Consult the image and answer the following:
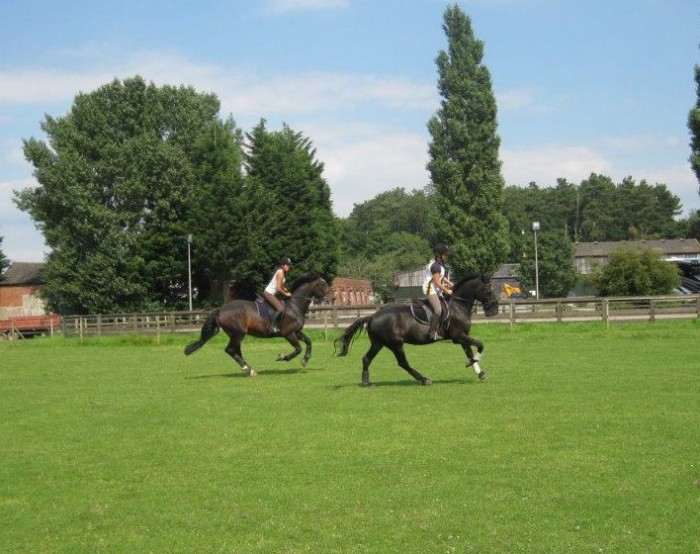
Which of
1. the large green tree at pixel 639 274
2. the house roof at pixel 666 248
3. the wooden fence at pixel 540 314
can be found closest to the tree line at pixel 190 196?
the large green tree at pixel 639 274

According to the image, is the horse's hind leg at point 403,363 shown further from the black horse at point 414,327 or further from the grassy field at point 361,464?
the grassy field at point 361,464

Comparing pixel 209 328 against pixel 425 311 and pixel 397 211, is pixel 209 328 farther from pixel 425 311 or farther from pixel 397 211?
pixel 397 211

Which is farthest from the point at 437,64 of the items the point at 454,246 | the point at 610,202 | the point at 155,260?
the point at 610,202

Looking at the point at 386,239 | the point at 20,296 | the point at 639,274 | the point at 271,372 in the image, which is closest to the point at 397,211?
the point at 386,239

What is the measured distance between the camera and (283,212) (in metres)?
68.2

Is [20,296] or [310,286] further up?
[20,296]

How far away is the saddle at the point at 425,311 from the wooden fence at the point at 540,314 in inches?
776

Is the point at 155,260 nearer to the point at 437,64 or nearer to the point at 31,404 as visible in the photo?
the point at 437,64

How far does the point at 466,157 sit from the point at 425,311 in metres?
47.8

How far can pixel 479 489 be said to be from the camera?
8.96 meters

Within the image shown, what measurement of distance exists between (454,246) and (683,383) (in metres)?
46.9

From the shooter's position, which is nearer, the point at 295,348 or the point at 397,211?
the point at 295,348

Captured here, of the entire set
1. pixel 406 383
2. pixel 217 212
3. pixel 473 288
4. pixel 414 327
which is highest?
pixel 217 212

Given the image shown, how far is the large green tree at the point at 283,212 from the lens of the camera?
66.1 m
